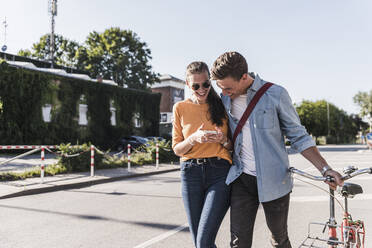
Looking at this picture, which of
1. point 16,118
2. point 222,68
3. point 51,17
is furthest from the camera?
point 51,17

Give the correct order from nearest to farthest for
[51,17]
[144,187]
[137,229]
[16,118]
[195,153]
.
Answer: [195,153]
[137,229]
[144,187]
[16,118]
[51,17]

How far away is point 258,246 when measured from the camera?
12.8 feet

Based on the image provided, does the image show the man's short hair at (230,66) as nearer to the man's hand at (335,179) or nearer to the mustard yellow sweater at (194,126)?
the mustard yellow sweater at (194,126)

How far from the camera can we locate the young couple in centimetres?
220

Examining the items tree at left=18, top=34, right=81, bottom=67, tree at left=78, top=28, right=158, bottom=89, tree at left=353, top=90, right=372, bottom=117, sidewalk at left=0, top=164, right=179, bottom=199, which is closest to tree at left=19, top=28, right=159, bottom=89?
tree at left=78, top=28, right=158, bottom=89

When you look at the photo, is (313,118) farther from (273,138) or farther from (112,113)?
(273,138)

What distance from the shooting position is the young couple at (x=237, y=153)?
86.6 inches

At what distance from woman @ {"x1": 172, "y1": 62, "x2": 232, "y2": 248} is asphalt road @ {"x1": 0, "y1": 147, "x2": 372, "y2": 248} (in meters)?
1.79

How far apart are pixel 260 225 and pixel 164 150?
1118cm

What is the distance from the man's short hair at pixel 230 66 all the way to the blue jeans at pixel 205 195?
0.62 m

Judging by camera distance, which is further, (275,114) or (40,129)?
(40,129)

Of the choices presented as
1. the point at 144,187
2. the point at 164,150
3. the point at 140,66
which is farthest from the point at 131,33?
the point at 144,187

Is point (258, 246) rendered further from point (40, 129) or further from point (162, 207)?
point (40, 129)

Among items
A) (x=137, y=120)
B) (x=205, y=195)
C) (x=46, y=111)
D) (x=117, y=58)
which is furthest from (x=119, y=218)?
(x=117, y=58)
